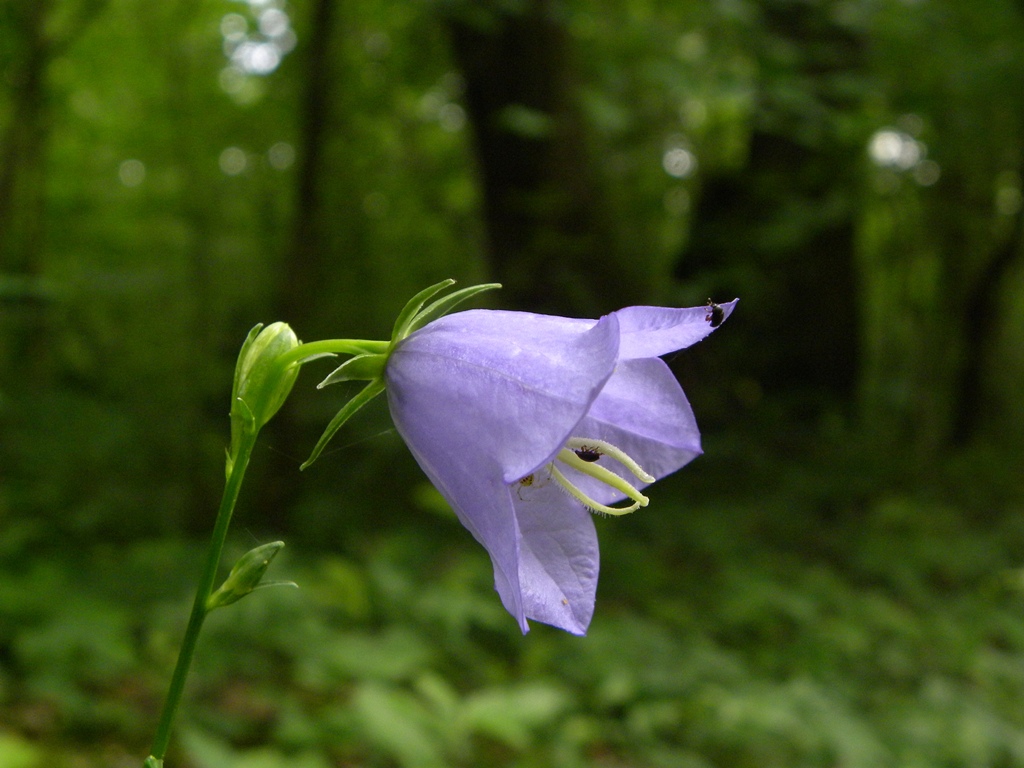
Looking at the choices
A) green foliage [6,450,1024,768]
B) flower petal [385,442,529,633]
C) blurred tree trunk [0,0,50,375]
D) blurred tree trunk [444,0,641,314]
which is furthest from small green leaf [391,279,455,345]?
blurred tree trunk [444,0,641,314]

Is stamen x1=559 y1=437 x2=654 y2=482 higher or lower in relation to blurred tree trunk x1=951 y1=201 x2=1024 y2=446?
higher

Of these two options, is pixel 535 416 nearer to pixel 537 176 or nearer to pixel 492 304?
pixel 492 304

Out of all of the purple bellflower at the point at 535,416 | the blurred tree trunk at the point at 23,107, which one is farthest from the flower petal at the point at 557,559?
the blurred tree trunk at the point at 23,107

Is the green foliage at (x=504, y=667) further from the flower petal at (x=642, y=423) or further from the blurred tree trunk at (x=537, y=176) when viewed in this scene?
the flower petal at (x=642, y=423)

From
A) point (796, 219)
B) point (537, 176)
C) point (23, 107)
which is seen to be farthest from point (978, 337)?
point (23, 107)

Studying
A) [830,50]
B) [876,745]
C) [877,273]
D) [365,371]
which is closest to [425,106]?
[830,50]

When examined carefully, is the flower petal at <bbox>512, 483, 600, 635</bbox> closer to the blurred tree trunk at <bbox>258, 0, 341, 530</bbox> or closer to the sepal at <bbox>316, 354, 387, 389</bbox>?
the sepal at <bbox>316, 354, 387, 389</bbox>
